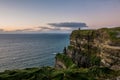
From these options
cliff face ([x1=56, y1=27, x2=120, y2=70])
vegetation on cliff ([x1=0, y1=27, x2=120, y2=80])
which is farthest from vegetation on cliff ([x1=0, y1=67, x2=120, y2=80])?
cliff face ([x1=56, y1=27, x2=120, y2=70])

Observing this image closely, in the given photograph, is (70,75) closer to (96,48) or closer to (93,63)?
(93,63)

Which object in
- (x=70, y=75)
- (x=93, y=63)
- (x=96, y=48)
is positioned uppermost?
(x=96, y=48)

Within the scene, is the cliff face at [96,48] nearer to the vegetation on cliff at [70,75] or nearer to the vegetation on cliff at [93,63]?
the vegetation on cliff at [93,63]

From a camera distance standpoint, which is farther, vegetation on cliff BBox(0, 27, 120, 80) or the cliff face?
the cliff face

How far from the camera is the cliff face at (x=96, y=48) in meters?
77.8

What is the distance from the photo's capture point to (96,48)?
9838 centimetres

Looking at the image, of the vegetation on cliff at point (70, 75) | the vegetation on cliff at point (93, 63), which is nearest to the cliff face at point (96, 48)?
the vegetation on cliff at point (93, 63)

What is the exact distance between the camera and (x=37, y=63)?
498 feet

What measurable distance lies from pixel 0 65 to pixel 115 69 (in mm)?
90419

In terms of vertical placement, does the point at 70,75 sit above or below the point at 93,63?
below

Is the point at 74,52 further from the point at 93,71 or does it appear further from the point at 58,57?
the point at 93,71

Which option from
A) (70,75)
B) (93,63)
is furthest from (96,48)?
(70,75)

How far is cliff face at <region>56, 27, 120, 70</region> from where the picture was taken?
77.8 meters

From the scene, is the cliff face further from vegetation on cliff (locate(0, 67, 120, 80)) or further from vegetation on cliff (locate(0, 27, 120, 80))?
vegetation on cliff (locate(0, 67, 120, 80))
